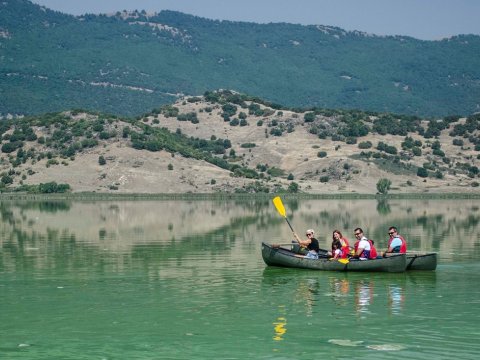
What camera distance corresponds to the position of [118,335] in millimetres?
26922

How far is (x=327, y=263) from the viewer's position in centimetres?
4034

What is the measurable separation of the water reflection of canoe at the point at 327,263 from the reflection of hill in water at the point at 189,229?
6132 mm

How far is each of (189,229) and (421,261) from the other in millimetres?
29357

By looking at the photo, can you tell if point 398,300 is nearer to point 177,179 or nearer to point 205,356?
point 205,356

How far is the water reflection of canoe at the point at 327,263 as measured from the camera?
3938cm

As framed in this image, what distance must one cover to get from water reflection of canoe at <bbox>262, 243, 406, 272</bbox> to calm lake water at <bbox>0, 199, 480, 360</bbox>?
1.25ft

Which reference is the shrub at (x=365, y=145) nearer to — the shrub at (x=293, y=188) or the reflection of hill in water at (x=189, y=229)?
the shrub at (x=293, y=188)

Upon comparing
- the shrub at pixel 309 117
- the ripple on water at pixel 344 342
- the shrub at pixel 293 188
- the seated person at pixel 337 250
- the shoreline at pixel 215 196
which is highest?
the shrub at pixel 309 117

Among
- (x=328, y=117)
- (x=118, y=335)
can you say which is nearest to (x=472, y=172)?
(x=328, y=117)

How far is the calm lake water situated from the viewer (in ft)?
83.5

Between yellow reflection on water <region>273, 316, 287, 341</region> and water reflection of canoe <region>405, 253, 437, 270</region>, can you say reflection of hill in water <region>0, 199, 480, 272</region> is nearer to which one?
water reflection of canoe <region>405, 253, 437, 270</region>

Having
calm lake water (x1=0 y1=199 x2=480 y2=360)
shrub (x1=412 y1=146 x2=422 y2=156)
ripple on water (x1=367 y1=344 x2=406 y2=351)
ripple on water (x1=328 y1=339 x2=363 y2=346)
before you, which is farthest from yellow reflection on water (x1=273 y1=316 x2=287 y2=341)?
shrub (x1=412 y1=146 x2=422 y2=156)

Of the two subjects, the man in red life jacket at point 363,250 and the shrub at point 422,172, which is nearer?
the man in red life jacket at point 363,250

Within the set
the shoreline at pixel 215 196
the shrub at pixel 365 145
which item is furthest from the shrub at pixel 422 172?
the shrub at pixel 365 145
